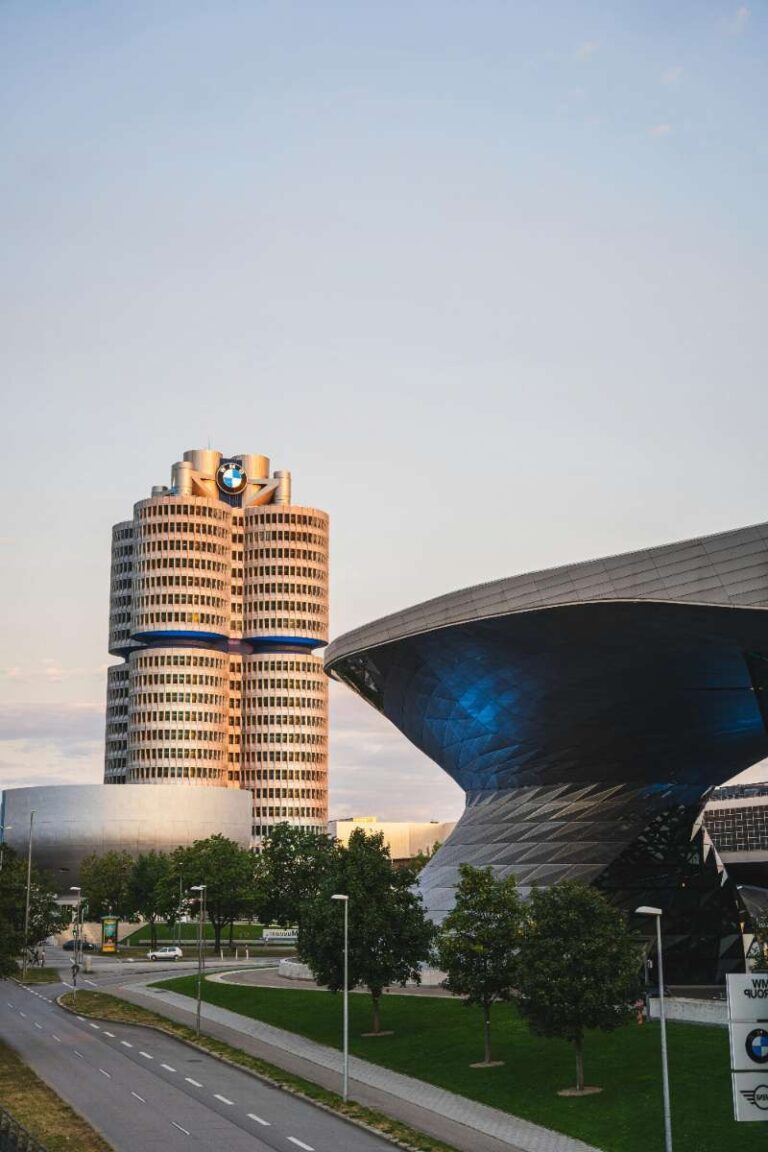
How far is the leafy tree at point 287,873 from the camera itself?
119 metres

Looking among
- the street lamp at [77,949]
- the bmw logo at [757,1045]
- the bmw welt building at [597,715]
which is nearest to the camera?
the bmw logo at [757,1045]

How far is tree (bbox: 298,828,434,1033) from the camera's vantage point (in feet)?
214

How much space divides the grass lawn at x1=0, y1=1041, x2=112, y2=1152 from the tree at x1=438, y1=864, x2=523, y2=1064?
57.2ft

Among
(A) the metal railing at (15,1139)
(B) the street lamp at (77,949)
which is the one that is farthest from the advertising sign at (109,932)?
(A) the metal railing at (15,1139)

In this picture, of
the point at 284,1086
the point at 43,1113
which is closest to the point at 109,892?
the point at 284,1086

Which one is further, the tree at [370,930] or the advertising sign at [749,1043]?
the tree at [370,930]

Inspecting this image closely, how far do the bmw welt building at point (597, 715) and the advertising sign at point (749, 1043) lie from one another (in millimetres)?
32929

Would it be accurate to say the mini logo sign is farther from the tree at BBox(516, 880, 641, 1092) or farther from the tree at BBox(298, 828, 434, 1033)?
the tree at BBox(298, 828, 434, 1033)

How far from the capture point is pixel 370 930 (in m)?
65.4

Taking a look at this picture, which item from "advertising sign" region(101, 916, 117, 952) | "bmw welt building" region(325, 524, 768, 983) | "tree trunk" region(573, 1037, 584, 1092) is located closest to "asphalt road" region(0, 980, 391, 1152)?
"tree trunk" region(573, 1037, 584, 1092)

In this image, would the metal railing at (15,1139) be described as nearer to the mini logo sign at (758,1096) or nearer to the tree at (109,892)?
the mini logo sign at (758,1096)

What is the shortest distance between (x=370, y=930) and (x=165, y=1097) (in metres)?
17.1

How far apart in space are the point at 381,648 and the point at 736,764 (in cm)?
2428

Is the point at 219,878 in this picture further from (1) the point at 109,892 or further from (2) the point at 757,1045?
(2) the point at 757,1045
